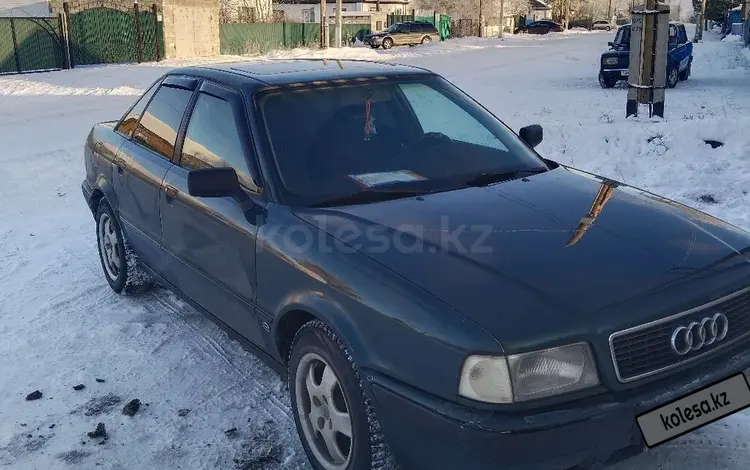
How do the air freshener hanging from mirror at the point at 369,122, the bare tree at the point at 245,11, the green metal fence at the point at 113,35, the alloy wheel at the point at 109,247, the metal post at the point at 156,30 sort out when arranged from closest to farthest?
the air freshener hanging from mirror at the point at 369,122, the alloy wheel at the point at 109,247, the green metal fence at the point at 113,35, the metal post at the point at 156,30, the bare tree at the point at 245,11

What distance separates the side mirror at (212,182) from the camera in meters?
3.16

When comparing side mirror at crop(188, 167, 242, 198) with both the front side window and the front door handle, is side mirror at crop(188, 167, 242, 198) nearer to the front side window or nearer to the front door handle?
the front door handle

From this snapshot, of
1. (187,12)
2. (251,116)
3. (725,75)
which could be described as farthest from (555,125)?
(187,12)

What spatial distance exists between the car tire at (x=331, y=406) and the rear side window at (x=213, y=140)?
3.06ft

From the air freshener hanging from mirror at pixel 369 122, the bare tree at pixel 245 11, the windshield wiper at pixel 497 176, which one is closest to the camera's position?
the windshield wiper at pixel 497 176

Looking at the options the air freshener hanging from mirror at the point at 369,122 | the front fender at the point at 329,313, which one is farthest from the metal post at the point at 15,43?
the front fender at the point at 329,313

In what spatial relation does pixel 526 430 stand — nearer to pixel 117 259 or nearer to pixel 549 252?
pixel 549 252

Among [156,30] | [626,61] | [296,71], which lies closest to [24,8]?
[156,30]

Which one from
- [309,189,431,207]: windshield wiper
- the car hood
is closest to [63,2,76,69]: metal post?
[309,189,431,207]: windshield wiper

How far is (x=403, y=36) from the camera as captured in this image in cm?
4284

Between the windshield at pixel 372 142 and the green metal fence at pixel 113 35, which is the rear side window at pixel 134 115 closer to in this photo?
the windshield at pixel 372 142

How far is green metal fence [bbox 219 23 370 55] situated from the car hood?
32.0 m

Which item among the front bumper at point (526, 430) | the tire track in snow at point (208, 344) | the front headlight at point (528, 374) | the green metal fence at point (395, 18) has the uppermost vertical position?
the green metal fence at point (395, 18)

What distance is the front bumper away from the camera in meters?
2.14
